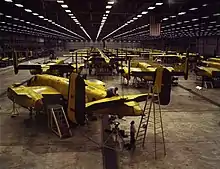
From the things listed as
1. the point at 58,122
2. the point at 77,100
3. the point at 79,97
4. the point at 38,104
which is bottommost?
the point at 58,122

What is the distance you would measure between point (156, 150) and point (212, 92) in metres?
17.2

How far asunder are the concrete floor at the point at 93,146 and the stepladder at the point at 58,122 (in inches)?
13.8

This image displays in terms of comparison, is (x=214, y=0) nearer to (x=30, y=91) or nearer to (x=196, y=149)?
(x=196, y=149)

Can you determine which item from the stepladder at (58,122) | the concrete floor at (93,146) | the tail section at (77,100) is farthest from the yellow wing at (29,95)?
the tail section at (77,100)

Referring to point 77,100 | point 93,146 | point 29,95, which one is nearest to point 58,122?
point 29,95

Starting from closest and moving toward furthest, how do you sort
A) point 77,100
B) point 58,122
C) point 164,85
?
point 77,100 → point 164,85 → point 58,122

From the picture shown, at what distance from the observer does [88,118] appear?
651 inches

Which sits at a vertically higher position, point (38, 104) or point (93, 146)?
point (38, 104)

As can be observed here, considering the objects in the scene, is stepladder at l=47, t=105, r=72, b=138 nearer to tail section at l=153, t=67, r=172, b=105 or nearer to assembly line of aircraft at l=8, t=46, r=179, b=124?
assembly line of aircraft at l=8, t=46, r=179, b=124

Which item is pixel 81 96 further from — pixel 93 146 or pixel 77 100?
pixel 93 146

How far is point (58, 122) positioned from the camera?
46.0 feet

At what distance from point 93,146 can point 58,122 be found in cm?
286

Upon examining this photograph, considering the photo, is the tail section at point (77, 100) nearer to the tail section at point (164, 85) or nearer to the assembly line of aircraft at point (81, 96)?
the assembly line of aircraft at point (81, 96)

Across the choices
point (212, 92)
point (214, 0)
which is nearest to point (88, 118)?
point (214, 0)
